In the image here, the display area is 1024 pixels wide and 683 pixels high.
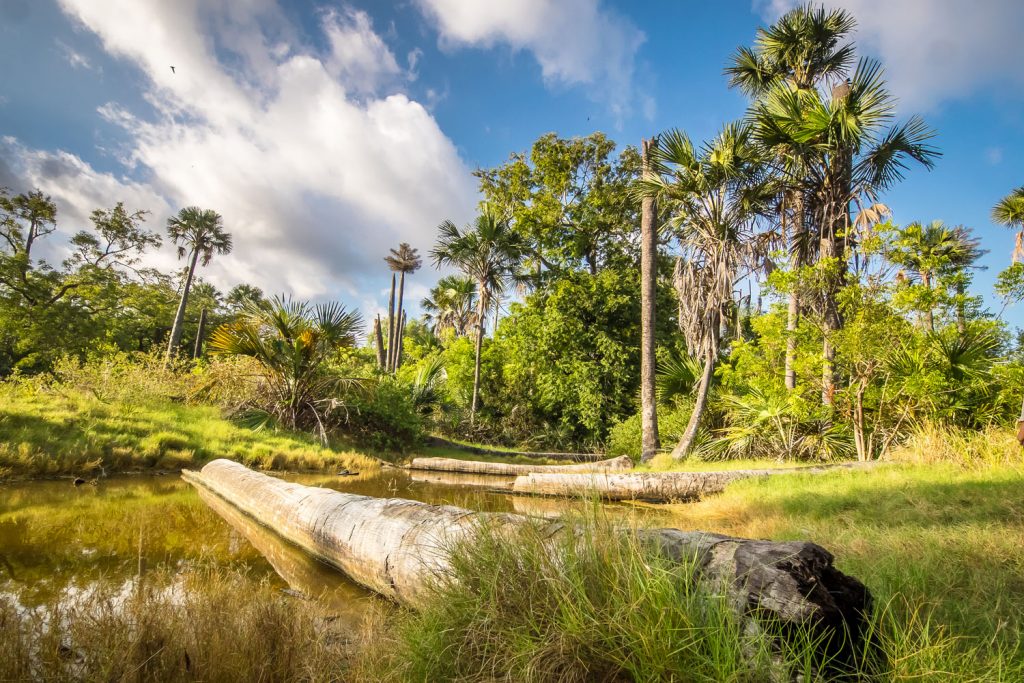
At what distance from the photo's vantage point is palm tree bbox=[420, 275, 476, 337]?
84.1 feet

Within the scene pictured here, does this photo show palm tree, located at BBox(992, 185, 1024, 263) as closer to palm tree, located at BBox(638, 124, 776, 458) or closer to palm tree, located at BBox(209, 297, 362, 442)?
palm tree, located at BBox(638, 124, 776, 458)

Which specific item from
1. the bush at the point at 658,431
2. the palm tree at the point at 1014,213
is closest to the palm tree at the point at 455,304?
the bush at the point at 658,431

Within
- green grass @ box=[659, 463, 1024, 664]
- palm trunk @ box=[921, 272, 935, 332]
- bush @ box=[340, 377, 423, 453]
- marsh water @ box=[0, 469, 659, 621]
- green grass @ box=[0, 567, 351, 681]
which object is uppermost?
palm trunk @ box=[921, 272, 935, 332]

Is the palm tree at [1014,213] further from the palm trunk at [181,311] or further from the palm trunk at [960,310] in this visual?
the palm trunk at [181,311]

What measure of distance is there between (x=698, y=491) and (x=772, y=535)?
383 centimetres

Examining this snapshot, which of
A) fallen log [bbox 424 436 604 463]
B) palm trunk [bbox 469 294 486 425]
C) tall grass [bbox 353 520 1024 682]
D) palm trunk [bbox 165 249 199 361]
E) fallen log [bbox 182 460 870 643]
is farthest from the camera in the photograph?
palm trunk [bbox 165 249 199 361]

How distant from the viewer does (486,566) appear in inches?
82.0

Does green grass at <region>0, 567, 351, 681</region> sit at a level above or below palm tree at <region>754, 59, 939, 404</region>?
below

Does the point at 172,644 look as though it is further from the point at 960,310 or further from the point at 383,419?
the point at 383,419

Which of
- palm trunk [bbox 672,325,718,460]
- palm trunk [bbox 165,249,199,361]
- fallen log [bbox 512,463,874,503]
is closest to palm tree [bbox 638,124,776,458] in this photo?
palm trunk [bbox 672,325,718,460]

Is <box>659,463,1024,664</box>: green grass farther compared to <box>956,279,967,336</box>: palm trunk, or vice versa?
<box>956,279,967,336</box>: palm trunk

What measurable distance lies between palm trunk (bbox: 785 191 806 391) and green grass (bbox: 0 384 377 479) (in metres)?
10.0

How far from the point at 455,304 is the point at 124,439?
79.1 feet

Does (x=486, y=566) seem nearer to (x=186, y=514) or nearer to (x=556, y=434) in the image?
(x=186, y=514)
